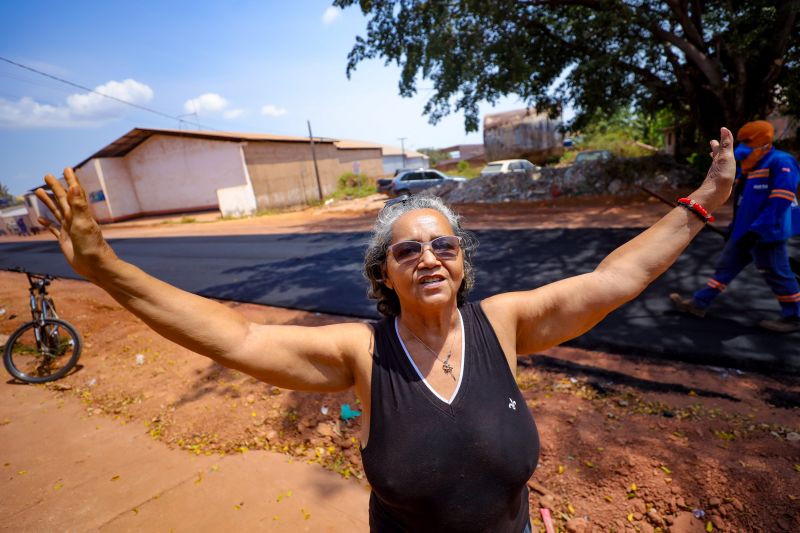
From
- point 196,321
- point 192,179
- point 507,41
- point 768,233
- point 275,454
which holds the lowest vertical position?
point 275,454

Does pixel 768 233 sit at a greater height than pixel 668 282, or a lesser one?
greater

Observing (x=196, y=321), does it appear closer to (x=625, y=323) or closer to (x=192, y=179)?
(x=625, y=323)

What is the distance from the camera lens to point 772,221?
411 cm

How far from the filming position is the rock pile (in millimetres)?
14156

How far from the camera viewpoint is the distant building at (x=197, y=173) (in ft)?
88.1

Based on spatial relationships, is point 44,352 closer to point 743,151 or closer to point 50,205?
point 50,205

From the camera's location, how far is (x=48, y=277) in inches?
241

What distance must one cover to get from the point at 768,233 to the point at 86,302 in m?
11.0

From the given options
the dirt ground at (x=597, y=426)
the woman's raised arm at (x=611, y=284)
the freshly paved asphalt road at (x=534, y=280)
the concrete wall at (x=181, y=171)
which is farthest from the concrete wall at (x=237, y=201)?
the woman's raised arm at (x=611, y=284)

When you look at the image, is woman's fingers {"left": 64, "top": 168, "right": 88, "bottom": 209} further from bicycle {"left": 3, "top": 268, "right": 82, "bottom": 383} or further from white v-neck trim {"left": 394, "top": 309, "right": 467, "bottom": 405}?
bicycle {"left": 3, "top": 268, "right": 82, "bottom": 383}

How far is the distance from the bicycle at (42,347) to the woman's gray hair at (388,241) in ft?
18.3

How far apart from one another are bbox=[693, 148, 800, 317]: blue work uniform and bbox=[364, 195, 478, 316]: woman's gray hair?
3842 mm

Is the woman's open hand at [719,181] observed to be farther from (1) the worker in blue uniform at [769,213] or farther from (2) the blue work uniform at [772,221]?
(2) the blue work uniform at [772,221]

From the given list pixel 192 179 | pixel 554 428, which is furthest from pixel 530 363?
pixel 192 179
